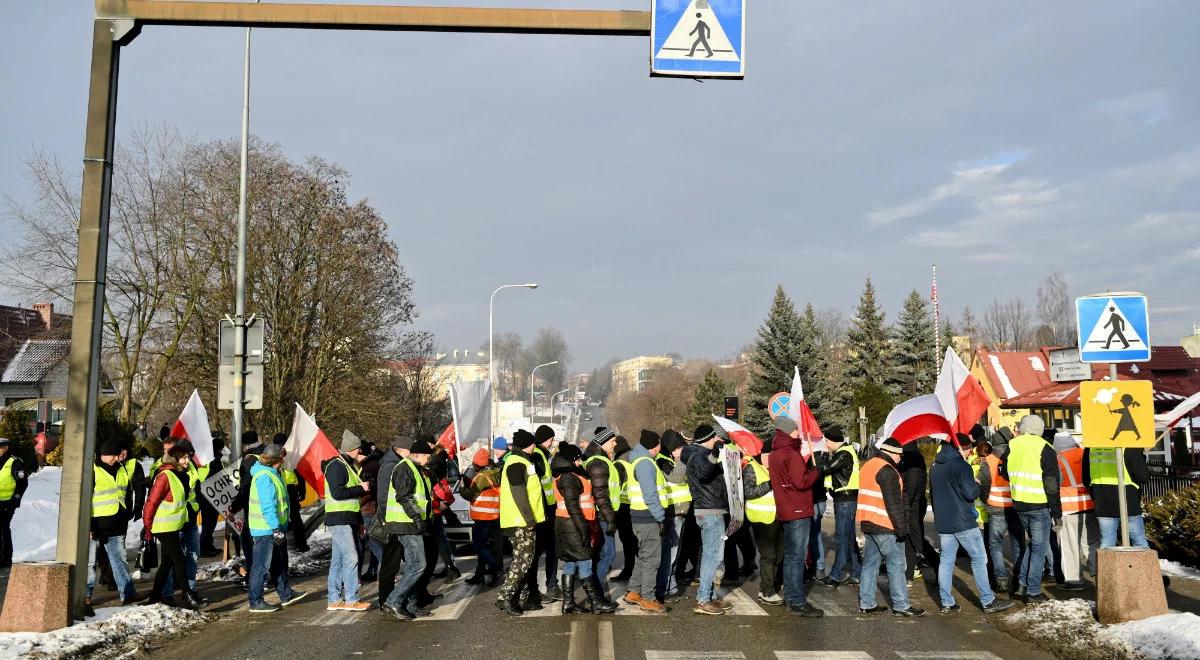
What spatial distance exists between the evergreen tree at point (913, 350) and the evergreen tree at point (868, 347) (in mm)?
883

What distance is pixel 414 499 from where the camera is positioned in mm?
10414

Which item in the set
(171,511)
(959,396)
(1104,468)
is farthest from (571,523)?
(1104,468)

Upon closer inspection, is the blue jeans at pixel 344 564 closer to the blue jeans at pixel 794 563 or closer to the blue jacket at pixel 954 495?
the blue jeans at pixel 794 563

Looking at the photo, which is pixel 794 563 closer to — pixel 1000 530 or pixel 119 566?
pixel 1000 530

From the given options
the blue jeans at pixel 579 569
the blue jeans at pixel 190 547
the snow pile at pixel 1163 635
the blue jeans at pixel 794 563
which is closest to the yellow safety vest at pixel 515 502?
the blue jeans at pixel 579 569

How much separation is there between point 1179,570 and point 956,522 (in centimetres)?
419

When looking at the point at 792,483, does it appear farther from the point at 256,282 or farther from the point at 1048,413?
the point at 1048,413

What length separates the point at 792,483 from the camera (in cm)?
1061

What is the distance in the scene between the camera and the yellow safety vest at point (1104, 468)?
10953mm

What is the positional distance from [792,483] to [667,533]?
1.67 meters

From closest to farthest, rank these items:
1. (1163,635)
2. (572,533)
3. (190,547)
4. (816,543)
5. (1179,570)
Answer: (1163,635), (572,533), (190,547), (1179,570), (816,543)

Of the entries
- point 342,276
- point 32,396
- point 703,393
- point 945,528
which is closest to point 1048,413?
point 703,393

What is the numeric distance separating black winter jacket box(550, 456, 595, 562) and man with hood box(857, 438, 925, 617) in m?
2.77

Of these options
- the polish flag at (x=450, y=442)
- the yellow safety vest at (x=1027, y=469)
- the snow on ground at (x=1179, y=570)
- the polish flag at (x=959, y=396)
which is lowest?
the snow on ground at (x=1179, y=570)
